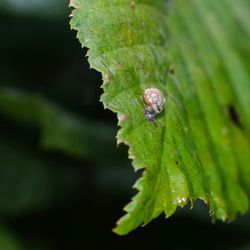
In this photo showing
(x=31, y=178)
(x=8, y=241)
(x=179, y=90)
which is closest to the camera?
(x=179, y=90)

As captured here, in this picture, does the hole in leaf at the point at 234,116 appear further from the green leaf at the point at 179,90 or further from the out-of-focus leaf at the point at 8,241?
the out-of-focus leaf at the point at 8,241

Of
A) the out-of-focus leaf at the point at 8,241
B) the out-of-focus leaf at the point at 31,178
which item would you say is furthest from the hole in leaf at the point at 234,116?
the out-of-focus leaf at the point at 8,241

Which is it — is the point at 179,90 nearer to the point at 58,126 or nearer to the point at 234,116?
the point at 234,116

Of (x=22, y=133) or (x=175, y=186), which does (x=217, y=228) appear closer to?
(x=22, y=133)

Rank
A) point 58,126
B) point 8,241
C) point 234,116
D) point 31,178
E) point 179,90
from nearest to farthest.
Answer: point 179,90 → point 234,116 → point 58,126 → point 8,241 → point 31,178

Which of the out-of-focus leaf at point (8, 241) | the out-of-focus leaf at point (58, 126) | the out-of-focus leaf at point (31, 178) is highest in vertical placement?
the out-of-focus leaf at point (58, 126)

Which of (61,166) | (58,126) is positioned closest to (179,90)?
(58,126)

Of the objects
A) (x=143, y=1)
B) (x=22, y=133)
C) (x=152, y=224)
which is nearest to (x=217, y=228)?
(x=152, y=224)
